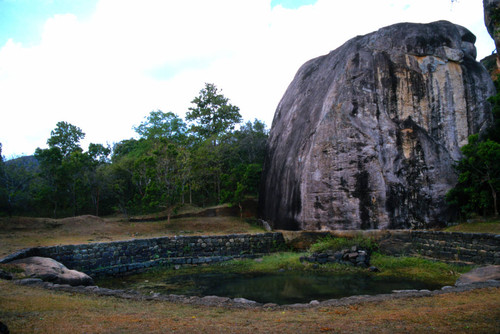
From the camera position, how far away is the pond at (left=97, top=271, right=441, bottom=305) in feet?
32.0

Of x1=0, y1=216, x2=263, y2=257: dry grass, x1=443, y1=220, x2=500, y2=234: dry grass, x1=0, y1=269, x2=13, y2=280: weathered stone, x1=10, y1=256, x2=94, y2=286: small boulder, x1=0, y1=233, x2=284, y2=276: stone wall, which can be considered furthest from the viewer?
x1=0, y1=216, x2=263, y2=257: dry grass

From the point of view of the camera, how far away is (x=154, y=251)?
1576 cm

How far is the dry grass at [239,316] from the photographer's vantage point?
15.4 feet

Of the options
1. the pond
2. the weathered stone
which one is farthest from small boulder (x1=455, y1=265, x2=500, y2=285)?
the weathered stone

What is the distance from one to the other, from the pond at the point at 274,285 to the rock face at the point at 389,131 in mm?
4811

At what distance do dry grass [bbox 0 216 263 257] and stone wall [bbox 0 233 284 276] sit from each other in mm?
2165

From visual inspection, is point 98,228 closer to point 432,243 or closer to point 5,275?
point 5,275

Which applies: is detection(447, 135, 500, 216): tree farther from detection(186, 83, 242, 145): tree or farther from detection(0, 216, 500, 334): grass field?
detection(186, 83, 242, 145): tree

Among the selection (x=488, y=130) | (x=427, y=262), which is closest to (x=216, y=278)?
(x=427, y=262)

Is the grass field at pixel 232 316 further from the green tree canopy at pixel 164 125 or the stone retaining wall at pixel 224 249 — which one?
the green tree canopy at pixel 164 125

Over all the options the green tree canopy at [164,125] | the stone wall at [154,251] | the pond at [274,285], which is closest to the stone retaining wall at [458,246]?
the pond at [274,285]

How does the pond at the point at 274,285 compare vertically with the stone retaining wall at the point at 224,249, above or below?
below

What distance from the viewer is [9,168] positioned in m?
24.5

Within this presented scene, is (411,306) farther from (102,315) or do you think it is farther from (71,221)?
(71,221)
